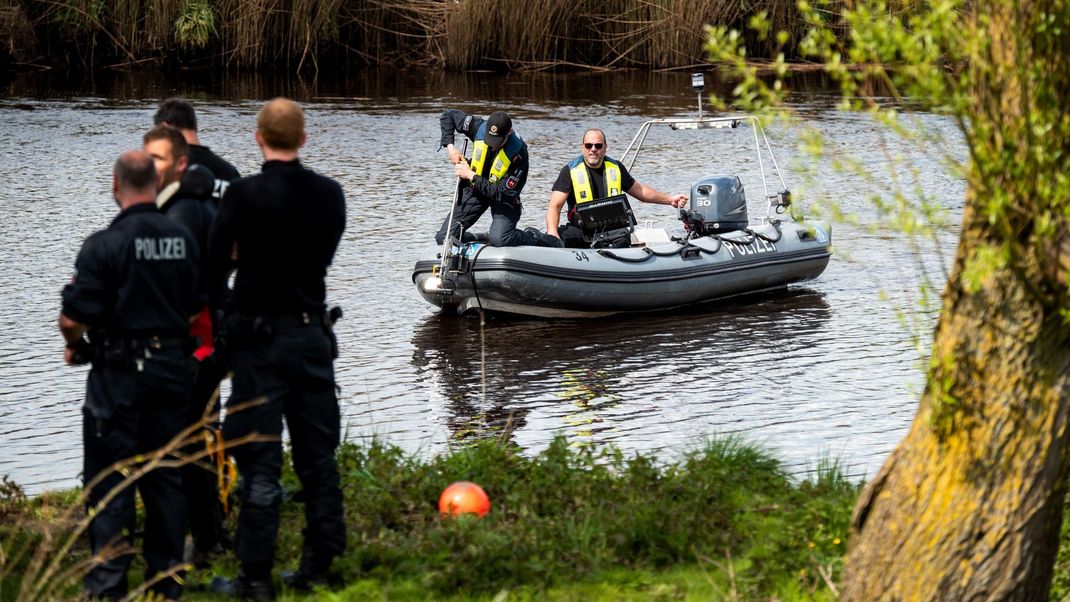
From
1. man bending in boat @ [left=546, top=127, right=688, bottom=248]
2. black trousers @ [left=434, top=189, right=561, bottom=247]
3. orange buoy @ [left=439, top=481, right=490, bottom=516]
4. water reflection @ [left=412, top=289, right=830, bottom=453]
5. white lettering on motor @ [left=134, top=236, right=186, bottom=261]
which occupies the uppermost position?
white lettering on motor @ [left=134, top=236, right=186, bottom=261]

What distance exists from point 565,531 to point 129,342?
166 centimetres

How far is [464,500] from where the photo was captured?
17.6ft

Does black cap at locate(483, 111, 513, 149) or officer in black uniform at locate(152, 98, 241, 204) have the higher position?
officer in black uniform at locate(152, 98, 241, 204)

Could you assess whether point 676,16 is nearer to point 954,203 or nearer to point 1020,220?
point 954,203

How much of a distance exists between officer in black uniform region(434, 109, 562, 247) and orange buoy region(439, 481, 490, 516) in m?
5.12

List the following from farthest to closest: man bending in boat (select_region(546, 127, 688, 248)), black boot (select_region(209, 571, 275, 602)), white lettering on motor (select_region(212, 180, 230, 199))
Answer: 1. man bending in boat (select_region(546, 127, 688, 248))
2. white lettering on motor (select_region(212, 180, 230, 199))
3. black boot (select_region(209, 571, 275, 602))

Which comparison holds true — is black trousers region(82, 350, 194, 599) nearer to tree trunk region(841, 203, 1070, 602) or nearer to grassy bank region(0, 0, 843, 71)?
tree trunk region(841, 203, 1070, 602)

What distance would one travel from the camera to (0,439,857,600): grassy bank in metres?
4.76

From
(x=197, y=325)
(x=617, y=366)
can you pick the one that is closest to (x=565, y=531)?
(x=197, y=325)

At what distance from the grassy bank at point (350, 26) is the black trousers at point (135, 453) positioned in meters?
19.7

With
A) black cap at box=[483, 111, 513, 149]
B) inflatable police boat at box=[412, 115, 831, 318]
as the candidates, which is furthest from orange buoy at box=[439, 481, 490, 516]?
black cap at box=[483, 111, 513, 149]

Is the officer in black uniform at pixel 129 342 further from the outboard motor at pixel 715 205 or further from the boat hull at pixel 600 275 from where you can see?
the outboard motor at pixel 715 205

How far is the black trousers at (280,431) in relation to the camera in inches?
176

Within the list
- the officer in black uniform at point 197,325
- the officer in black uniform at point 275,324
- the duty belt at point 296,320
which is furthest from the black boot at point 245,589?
the duty belt at point 296,320
